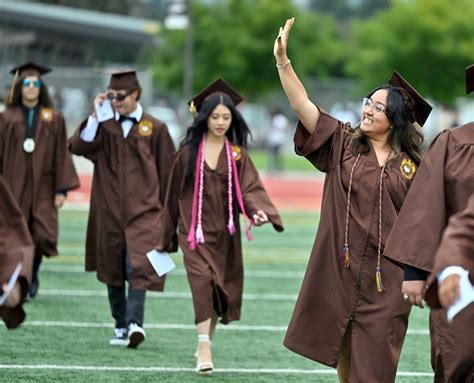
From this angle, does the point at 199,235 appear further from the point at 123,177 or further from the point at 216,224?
the point at 123,177

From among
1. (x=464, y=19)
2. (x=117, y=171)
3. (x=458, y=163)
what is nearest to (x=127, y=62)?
(x=464, y=19)

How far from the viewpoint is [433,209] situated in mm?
6152

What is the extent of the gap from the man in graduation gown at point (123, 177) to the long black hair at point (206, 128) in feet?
2.25

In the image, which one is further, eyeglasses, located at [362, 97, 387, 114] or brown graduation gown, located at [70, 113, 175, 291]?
brown graduation gown, located at [70, 113, 175, 291]

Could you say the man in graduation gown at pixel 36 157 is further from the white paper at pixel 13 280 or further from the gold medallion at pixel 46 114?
the white paper at pixel 13 280

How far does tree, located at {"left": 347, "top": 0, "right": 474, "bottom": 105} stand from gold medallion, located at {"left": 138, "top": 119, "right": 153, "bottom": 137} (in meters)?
37.7

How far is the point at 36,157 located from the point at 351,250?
17.2ft

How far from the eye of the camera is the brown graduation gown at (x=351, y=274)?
7137mm

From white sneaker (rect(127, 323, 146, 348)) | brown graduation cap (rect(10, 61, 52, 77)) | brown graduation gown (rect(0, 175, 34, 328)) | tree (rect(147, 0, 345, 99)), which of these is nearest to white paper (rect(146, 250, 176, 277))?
white sneaker (rect(127, 323, 146, 348))

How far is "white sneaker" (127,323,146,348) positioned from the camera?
32.0 feet

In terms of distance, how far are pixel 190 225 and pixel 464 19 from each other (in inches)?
1626

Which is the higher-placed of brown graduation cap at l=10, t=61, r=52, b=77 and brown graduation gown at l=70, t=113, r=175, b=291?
brown graduation cap at l=10, t=61, r=52, b=77

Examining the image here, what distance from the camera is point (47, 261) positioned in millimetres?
15578

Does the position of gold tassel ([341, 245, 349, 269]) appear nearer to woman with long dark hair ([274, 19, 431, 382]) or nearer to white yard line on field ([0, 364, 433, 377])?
woman with long dark hair ([274, 19, 431, 382])
